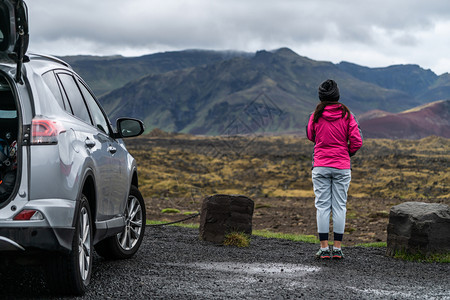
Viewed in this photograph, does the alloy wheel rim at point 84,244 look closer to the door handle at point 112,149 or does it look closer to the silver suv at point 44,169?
the silver suv at point 44,169

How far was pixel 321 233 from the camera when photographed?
820cm

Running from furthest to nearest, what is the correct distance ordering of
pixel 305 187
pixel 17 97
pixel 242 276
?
pixel 305 187 < pixel 242 276 < pixel 17 97

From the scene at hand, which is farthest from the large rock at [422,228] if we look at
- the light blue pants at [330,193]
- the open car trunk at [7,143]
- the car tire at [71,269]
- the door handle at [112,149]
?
the open car trunk at [7,143]

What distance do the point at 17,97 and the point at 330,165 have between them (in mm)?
4518

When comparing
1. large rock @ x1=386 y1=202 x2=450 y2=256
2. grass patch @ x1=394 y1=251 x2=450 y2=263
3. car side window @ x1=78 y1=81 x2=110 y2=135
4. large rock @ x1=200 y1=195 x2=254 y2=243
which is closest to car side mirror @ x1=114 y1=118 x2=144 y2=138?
car side window @ x1=78 y1=81 x2=110 y2=135

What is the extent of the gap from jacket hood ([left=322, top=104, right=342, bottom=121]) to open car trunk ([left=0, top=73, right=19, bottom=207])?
414 cm

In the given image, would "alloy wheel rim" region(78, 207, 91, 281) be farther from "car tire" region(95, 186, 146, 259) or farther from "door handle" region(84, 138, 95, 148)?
"car tire" region(95, 186, 146, 259)

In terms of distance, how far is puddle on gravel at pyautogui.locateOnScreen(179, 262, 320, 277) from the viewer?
276 inches

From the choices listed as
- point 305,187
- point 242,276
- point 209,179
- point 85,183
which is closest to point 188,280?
point 242,276

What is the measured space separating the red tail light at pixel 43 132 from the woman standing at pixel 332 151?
13.9ft

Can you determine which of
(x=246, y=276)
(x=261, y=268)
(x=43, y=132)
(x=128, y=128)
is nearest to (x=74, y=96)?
(x=128, y=128)

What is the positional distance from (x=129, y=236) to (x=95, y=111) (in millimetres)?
1711

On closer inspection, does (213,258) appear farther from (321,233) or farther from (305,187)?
(305,187)

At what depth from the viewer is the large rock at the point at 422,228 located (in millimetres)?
8359
